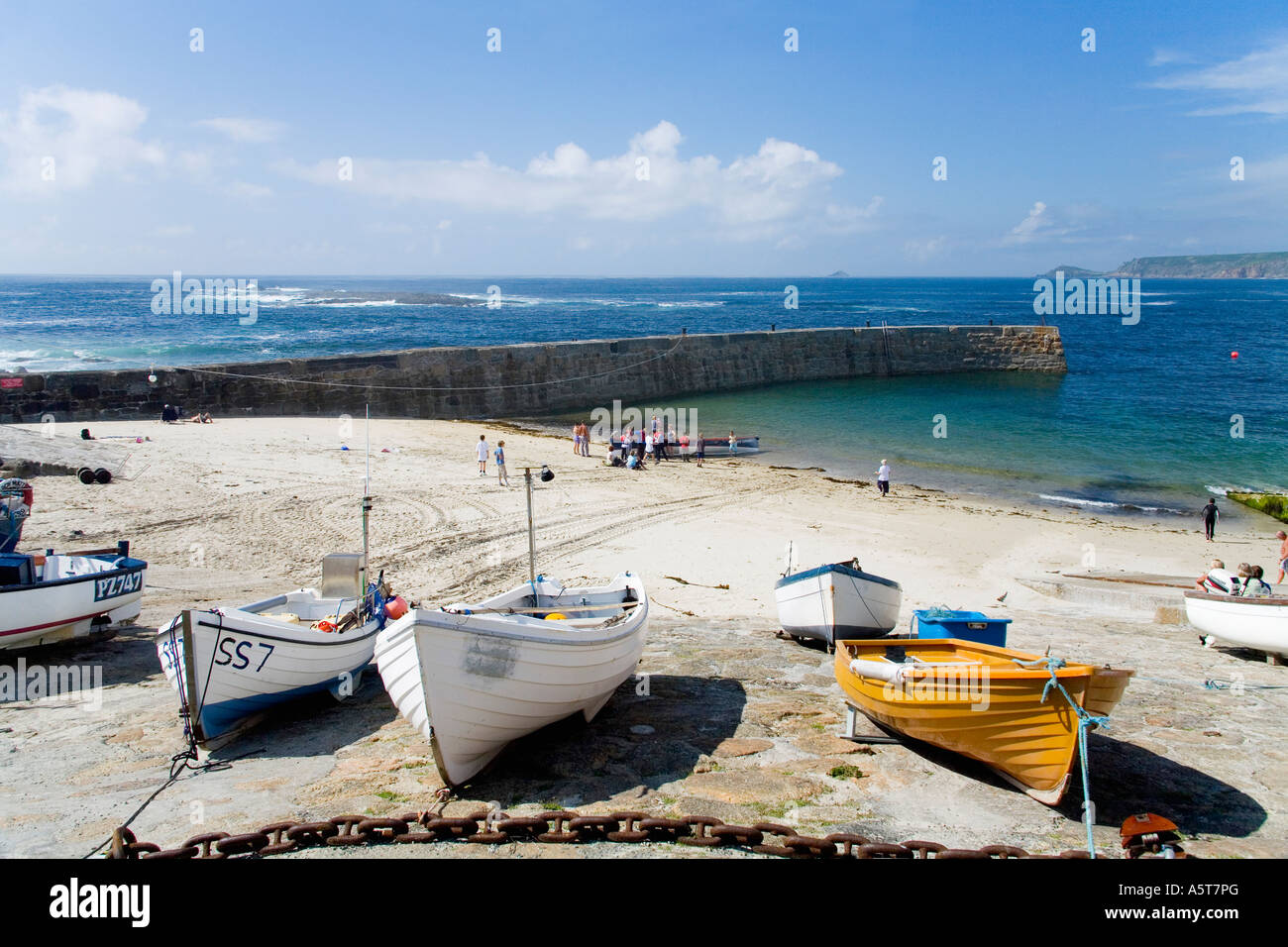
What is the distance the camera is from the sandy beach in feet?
19.3

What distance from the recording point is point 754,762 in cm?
659

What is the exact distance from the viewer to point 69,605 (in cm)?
886

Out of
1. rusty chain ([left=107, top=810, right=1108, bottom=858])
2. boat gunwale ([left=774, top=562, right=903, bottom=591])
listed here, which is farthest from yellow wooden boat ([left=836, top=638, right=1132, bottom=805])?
boat gunwale ([left=774, top=562, right=903, bottom=591])

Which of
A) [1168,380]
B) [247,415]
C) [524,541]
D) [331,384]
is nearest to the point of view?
[524,541]

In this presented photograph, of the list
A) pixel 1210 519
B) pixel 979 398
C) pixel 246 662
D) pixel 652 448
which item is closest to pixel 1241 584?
pixel 1210 519

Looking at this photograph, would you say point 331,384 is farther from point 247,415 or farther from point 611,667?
point 611,667

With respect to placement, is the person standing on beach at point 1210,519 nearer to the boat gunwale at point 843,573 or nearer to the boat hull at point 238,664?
the boat gunwale at point 843,573

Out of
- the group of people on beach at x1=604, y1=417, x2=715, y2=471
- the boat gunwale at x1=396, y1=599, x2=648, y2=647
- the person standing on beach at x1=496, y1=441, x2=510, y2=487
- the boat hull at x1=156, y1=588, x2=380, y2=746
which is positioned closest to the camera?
the boat gunwale at x1=396, y1=599, x2=648, y2=647

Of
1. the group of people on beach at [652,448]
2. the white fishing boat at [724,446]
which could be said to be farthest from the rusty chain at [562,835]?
the white fishing boat at [724,446]

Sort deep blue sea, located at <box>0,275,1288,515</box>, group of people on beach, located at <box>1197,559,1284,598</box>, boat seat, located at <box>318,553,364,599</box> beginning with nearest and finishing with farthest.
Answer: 1. boat seat, located at <box>318,553,364,599</box>
2. group of people on beach, located at <box>1197,559,1284,598</box>
3. deep blue sea, located at <box>0,275,1288,515</box>

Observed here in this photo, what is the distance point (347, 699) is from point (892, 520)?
13.9m

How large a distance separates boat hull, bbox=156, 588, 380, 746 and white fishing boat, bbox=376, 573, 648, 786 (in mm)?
1540

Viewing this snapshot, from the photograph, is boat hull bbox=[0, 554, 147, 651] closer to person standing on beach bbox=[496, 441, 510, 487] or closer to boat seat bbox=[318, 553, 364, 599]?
boat seat bbox=[318, 553, 364, 599]
